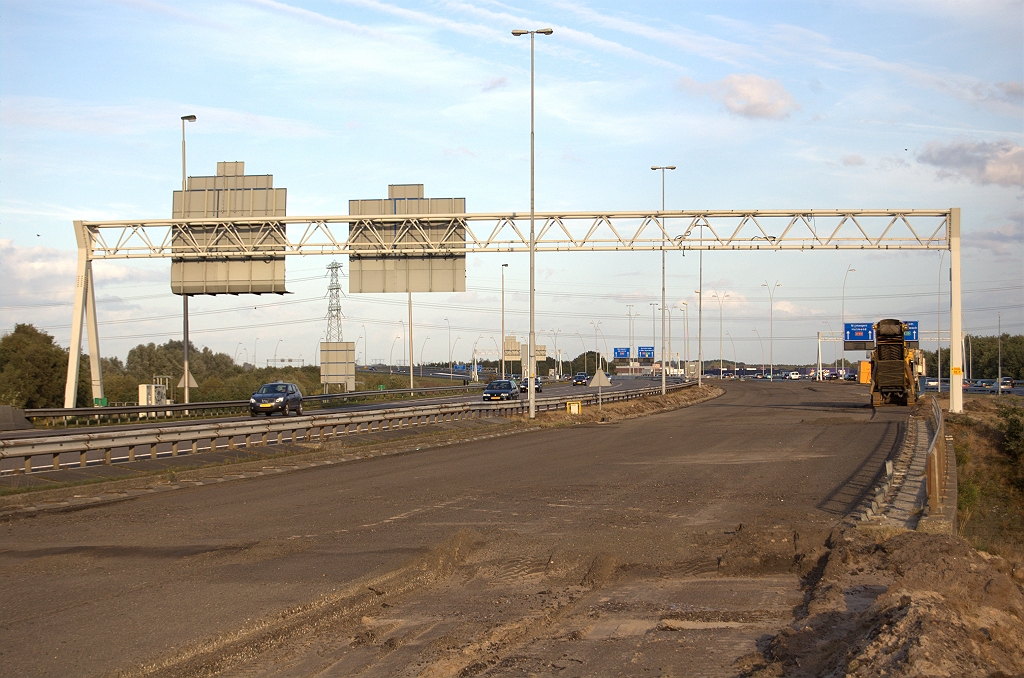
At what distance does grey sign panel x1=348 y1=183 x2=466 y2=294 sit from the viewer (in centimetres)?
3784

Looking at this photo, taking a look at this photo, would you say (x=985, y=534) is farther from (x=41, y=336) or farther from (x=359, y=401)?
(x=41, y=336)

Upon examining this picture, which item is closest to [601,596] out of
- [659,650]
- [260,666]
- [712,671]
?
[659,650]

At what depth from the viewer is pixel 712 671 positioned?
21.1 ft

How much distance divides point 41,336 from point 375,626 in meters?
68.7

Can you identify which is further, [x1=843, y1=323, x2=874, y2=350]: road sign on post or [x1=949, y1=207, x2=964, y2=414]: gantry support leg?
[x1=843, y1=323, x2=874, y2=350]: road sign on post

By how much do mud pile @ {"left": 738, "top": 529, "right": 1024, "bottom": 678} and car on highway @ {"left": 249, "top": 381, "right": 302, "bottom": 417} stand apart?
119 feet

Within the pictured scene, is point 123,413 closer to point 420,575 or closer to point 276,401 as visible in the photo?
point 276,401

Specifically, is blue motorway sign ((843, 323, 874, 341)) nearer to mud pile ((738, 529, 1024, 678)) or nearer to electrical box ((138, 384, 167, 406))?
electrical box ((138, 384, 167, 406))

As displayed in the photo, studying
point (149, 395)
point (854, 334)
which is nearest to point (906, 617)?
point (149, 395)

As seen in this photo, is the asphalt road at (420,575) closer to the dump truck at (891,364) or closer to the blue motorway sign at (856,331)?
the dump truck at (891,364)

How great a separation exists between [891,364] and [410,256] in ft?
101

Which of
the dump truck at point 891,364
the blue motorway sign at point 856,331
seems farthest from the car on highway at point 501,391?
the blue motorway sign at point 856,331

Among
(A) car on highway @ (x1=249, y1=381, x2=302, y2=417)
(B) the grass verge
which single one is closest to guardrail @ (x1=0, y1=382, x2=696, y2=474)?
(A) car on highway @ (x1=249, y1=381, x2=302, y2=417)

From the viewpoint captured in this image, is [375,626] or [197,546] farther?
[197,546]
